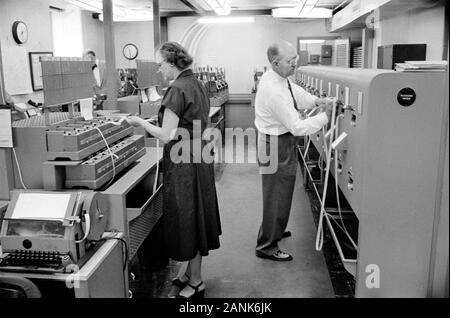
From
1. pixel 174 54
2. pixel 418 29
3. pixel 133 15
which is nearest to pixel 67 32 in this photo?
pixel 133 15

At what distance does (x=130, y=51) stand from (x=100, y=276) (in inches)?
351

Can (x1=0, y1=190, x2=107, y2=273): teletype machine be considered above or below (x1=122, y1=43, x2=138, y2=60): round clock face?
below

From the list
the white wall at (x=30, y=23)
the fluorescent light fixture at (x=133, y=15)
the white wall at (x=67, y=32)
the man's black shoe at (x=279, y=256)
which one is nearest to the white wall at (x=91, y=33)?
the white wall at (x=67, y=32)

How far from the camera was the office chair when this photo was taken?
1754 mm

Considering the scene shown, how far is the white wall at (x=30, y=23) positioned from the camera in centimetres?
647

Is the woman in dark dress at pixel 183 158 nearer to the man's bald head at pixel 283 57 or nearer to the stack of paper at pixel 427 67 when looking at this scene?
the man's bald head at pixel 283 57

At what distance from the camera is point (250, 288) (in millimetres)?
3041

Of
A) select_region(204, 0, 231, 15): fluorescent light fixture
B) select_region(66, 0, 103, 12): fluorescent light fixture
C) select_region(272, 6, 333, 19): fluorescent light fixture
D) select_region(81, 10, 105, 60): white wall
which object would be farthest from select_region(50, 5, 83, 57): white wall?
select_region(272, 6, 333, 19): fluorescent light fixture

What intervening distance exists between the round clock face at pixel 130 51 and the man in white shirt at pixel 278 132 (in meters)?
7.56

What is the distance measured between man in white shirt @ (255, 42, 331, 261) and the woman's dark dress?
0.64 m

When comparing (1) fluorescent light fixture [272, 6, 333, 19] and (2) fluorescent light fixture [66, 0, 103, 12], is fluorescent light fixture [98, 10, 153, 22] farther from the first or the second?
(1) fluorescent light fixture [272, 6, 333, 19]

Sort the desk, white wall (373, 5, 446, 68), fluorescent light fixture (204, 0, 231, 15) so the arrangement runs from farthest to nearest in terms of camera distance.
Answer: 1. fluorescent light fixture (204, 0, 231, 15)
2. white wall (373, 5, 446, 68)
3. the desk
